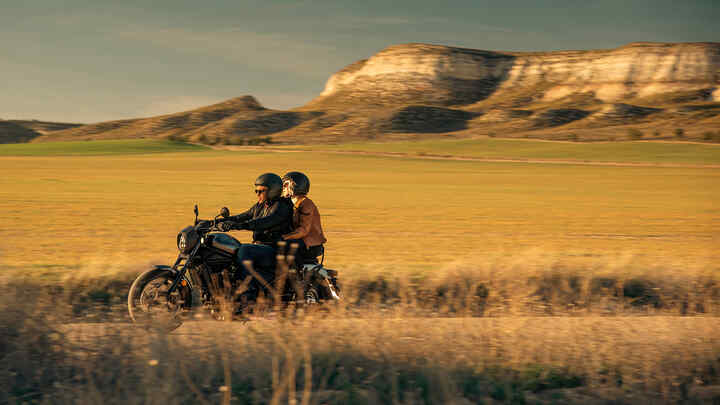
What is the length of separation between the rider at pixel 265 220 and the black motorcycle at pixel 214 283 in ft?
0.29

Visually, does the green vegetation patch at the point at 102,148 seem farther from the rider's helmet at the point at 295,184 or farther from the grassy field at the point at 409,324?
the rider's helmet at the point at 295,184

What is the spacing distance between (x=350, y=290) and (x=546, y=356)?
357 centimetres

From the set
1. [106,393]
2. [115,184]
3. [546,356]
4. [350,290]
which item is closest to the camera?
[106,393]

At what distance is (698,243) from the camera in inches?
635

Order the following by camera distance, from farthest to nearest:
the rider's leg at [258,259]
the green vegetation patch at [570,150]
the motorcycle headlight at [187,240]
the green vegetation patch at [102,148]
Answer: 1. the green vegetation patch at [102,148]
2. the green vegetation patch at [570,150]
3. the rider's leg at [258,259]
4. the motorcycle headlight at [187,240]

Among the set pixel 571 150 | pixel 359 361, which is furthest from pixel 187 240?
pixel 571 150

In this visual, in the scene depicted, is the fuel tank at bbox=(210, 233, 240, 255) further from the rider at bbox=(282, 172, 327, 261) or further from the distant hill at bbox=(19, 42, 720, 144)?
the distant hill at bbox=(19, 42, 720, 144)

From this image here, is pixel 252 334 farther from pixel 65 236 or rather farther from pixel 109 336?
pixel 65 236

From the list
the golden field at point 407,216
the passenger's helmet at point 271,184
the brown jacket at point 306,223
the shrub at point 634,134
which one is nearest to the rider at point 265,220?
the passenger's helmet at point 271,184

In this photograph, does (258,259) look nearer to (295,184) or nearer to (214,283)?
(214,283)

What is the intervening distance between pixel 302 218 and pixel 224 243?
94 cm

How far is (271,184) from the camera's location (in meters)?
6.80

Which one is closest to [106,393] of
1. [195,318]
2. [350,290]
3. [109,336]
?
[109,336]

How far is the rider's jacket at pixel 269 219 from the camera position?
6.63 meters
